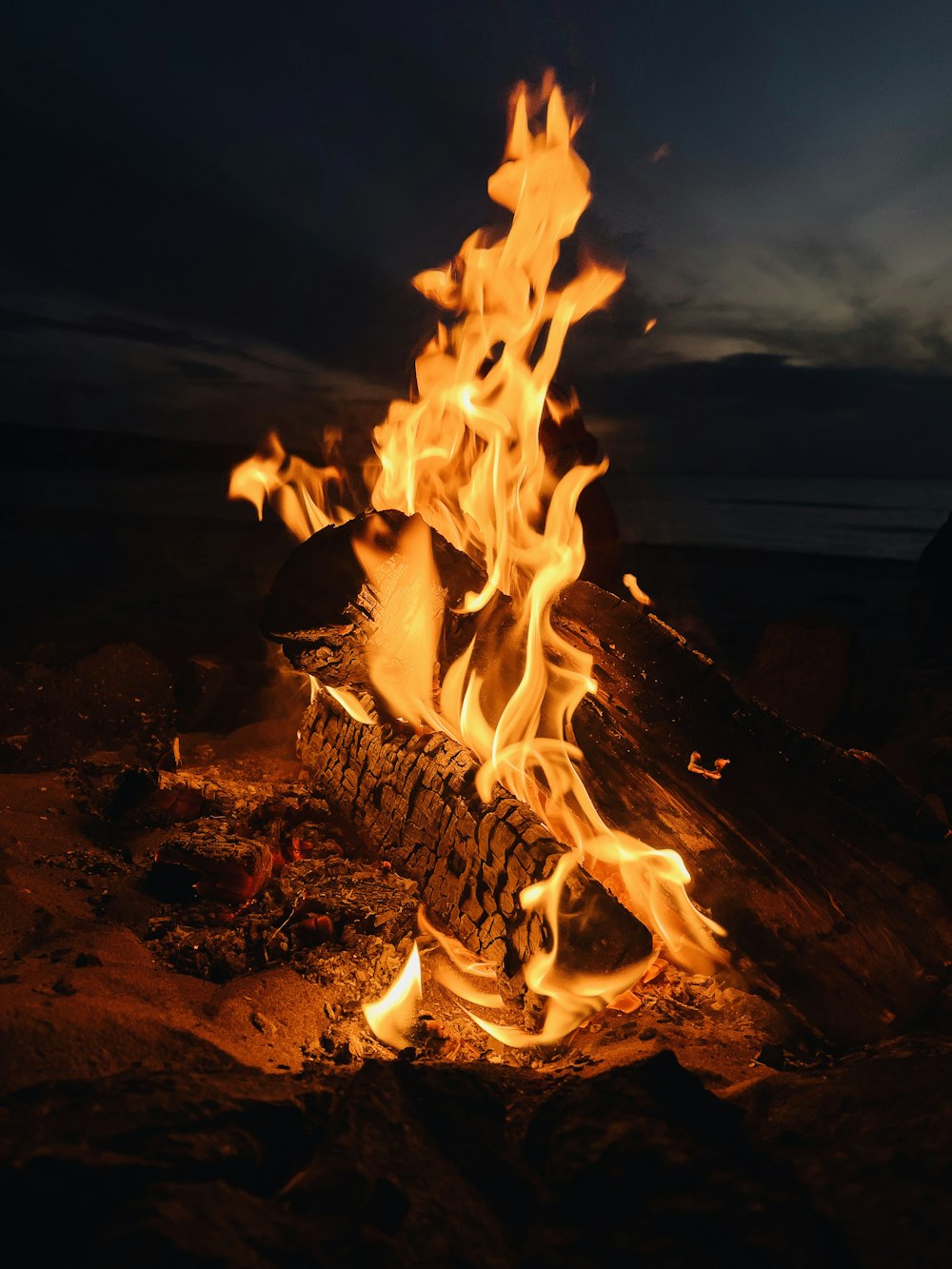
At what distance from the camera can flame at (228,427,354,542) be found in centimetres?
489

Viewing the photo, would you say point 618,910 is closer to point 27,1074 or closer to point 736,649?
point 27,1074

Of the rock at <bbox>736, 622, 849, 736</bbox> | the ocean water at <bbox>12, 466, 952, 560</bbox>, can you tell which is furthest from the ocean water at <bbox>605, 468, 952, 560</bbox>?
the rock at <bbox>736, 622, 849, 736</bbox>

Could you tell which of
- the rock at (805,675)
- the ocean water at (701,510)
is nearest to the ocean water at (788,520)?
the ocean water at (701,510)

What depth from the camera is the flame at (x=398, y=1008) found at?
2.65m

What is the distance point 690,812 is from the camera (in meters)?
3.24

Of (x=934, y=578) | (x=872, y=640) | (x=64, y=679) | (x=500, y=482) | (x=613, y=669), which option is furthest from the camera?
(x=872, y=640)

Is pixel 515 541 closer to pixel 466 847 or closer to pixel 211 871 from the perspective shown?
pixel 466 847

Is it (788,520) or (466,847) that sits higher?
(788,520)

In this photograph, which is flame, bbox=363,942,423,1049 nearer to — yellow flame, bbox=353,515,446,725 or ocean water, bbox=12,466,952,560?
yellow flame, bbox=353,515,446,725

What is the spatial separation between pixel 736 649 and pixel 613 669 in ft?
19.1

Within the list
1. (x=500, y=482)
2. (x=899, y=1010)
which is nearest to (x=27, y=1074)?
(x=899, y=1010)

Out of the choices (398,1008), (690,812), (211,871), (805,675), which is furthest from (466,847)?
(805,675)

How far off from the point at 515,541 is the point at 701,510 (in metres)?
34.8

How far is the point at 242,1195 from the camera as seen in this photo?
1.38 metres
